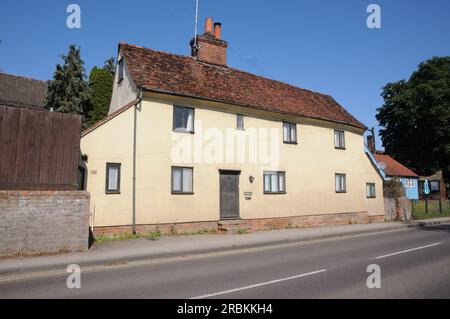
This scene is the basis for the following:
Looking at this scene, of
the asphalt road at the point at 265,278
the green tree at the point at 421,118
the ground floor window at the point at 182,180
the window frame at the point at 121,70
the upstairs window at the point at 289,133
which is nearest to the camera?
the asphalt road at the point at 265,278

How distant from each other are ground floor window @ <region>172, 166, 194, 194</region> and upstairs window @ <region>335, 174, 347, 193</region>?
35.0 feet

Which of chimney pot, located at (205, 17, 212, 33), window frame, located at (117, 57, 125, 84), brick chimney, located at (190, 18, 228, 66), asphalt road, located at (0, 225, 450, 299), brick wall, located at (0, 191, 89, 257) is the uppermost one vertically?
chimney pot, located at (205, 17, 212, 33)

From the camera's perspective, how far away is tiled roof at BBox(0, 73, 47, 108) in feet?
105

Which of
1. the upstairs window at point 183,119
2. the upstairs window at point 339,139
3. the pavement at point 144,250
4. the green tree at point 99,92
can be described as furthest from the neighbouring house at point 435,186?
the upstairs window at point 183,119

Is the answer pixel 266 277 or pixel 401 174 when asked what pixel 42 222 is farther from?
pixel 401 174

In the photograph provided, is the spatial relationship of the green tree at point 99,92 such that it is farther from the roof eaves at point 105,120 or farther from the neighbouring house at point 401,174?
the neighbouring house at point 401,174

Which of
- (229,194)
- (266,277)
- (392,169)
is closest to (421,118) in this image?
(392,169)

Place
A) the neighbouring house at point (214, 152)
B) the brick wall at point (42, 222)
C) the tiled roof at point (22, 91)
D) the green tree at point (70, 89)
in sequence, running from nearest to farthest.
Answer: the brick wall at point (42, 222)
the neighbouring house at point (214, 152)
the green tree at point (70, 89)
the tiled roof at point (22, 91)

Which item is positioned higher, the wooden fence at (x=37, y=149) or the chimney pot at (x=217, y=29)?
the chimney pot at (x=217, y=29)

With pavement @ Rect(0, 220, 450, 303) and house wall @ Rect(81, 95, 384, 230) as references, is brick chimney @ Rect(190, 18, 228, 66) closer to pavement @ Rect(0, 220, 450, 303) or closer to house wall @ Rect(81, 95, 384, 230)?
house wall @ Rect(81, 95, 384, 230)

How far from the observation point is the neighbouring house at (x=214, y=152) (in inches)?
584

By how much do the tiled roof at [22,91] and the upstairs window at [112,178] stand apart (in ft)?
72.2

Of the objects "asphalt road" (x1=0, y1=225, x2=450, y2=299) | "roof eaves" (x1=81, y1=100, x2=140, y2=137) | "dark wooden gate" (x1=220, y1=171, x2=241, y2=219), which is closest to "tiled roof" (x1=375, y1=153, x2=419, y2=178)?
"dark wooden gate" (x1=220, y1=171, x2=241, y2=219)
